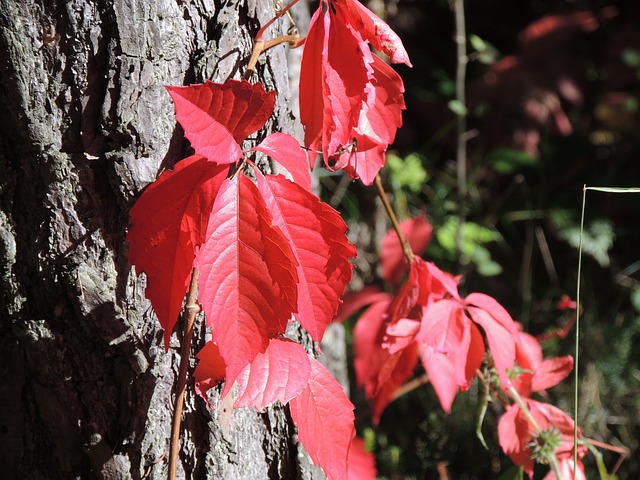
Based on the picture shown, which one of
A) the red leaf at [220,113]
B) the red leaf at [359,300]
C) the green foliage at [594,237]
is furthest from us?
the green foliage at [594,237]

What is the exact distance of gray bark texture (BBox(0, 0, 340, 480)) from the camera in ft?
2.71

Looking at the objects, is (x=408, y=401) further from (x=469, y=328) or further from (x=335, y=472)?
(x=335, y=472)

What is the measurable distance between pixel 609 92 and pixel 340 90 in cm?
227

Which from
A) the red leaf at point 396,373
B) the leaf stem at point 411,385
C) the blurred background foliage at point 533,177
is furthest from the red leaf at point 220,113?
the blurred background foliage at point 533,177

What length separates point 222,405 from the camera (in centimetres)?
94

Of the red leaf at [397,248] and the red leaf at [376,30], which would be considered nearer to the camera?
the red leaf at [376,30]

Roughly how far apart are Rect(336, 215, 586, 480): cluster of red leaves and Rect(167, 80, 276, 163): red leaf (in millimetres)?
425

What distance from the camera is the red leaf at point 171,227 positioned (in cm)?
73

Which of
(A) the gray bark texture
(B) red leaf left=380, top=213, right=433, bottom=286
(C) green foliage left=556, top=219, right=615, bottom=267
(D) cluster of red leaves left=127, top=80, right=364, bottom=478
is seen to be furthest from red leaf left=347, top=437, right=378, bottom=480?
(C) green foliage left=556, top=219, right=615, bottom=267

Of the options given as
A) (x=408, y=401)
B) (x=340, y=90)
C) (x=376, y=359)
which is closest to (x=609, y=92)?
(x=408, y=401)

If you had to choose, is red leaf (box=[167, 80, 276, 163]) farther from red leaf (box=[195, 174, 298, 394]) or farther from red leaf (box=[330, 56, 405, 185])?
red leaf (box=[330, 56, 405, 185])

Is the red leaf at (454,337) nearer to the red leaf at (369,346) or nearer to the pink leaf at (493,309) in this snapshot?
the pink leaf at (493,309)

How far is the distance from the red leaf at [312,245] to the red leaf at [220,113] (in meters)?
0.05

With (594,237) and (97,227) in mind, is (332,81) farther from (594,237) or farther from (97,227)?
(594,237)
